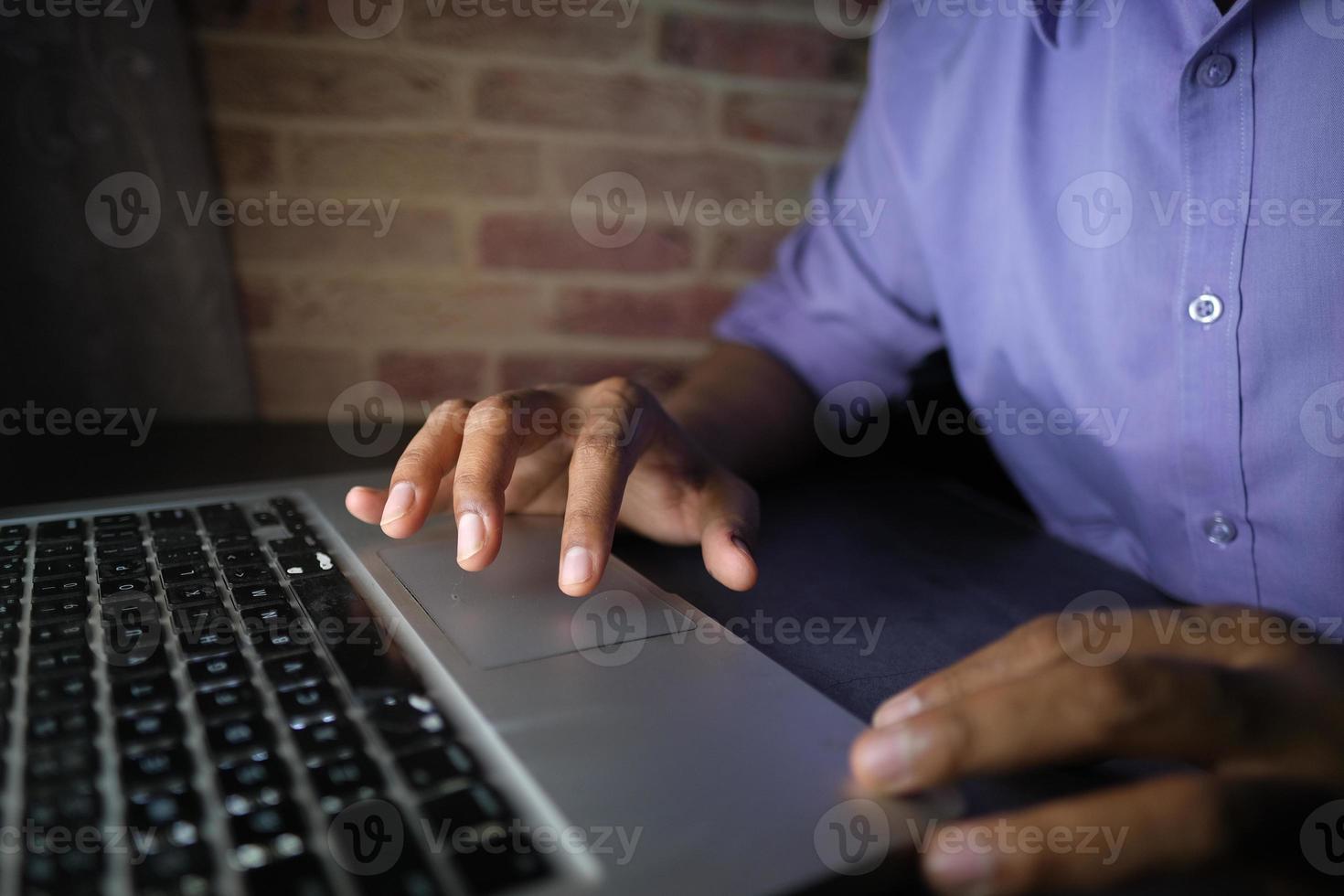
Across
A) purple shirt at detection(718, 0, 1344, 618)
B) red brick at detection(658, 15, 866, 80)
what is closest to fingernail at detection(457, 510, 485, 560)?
purple shirt at detection(718, 0, 1344, 618)

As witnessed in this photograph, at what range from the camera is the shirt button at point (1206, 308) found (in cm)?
59

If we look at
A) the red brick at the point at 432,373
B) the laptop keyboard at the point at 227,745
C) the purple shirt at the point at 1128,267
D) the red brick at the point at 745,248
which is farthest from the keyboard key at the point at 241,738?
the red brick at the point at 745,248

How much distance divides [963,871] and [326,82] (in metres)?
0.99

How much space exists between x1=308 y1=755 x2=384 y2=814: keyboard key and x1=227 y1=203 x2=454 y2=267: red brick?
82 centimetres

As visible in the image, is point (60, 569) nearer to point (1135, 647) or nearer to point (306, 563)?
point (306, 563)

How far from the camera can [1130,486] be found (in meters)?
0.69

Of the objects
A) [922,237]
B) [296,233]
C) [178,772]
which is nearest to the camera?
[178,772]

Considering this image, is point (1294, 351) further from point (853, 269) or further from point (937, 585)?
point (853, 269)

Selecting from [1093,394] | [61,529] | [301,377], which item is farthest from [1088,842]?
[301,377]

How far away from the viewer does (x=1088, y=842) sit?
1.01ft

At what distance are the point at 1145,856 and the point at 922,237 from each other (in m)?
0.64

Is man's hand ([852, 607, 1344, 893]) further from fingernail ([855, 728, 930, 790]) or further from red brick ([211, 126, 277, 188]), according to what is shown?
red brick ([211, 126, 277, 188])

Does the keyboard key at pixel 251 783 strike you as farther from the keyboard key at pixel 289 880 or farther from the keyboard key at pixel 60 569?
the keyboard key at pixel 60 569

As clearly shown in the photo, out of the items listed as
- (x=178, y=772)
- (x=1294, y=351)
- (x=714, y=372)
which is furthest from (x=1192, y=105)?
(x=178, y=772)
